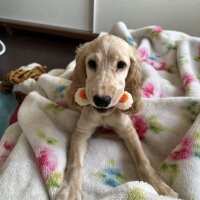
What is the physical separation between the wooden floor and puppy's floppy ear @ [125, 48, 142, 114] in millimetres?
1102

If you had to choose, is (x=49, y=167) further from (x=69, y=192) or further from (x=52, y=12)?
(x=52, y=12)

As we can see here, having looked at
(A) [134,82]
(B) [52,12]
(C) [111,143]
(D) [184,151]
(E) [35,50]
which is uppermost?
(A) [134,82]

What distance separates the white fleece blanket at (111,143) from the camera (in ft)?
3.39

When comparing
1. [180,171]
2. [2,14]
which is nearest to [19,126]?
[180,171]

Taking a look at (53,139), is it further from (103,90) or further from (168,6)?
(168,6)

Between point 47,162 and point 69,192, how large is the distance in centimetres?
14

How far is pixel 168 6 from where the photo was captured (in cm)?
211

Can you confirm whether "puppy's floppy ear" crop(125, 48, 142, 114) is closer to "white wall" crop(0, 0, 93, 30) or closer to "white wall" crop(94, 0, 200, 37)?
"white wall" crop(94, 0, 200, 37)

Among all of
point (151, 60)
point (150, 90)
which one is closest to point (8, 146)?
point (150, 90)

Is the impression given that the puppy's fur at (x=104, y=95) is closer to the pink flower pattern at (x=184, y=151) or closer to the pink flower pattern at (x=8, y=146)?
the pink flower pattern at (x=184, y=151)

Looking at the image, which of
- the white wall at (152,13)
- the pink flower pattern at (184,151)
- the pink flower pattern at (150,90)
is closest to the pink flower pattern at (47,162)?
the pink flower pattern at (184,151)

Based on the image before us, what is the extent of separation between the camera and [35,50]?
93.8 inches

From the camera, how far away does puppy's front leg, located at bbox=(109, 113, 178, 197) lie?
1.04 meters

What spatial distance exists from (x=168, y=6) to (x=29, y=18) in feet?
3.62
